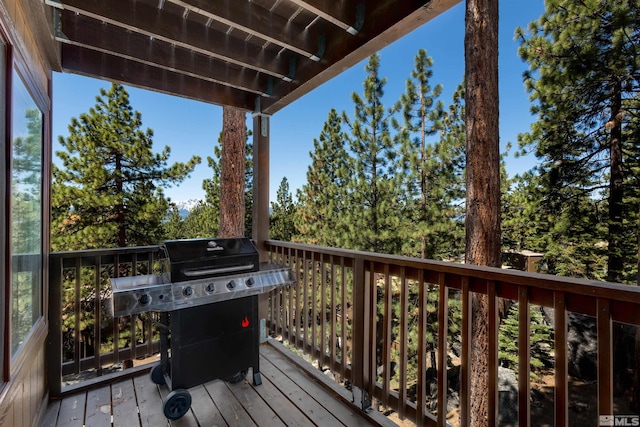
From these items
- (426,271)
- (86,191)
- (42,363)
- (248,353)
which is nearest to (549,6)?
(426,271)

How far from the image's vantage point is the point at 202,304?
199cm

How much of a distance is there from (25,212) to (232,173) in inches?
214

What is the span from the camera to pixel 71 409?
215 cm

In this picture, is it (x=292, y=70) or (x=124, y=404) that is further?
(x=292, y=70)

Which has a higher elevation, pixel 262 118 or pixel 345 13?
pixel 345 13

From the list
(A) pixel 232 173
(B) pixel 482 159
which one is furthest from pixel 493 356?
(A) pixel 232 173

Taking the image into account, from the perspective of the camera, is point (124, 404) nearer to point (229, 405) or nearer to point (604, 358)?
point (229, 405)

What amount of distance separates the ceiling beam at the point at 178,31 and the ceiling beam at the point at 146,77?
0.36 metres

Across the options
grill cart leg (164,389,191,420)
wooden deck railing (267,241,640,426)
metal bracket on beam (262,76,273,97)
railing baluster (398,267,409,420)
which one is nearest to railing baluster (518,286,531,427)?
wooden deck railing (267,241,640,426)

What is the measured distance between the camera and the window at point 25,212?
143cm

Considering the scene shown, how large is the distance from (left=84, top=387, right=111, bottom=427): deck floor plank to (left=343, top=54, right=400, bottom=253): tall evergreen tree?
7797 millimetres

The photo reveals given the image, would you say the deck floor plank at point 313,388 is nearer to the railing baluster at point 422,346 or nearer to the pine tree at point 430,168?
the railing baluster at point 422,346

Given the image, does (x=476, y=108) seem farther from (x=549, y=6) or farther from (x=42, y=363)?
(x=42, y=363)

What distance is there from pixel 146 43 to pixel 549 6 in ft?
28.9
